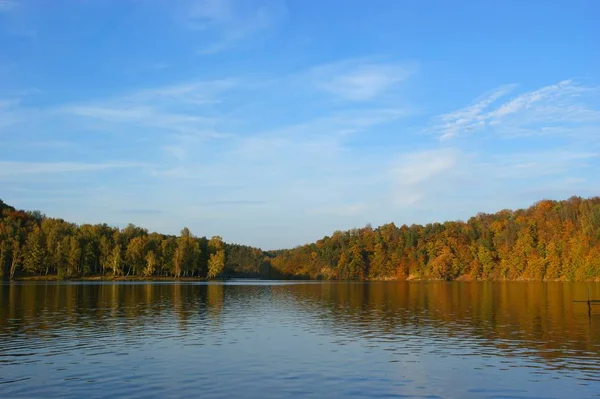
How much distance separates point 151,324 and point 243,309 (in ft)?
62.6

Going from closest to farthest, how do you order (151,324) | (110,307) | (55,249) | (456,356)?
(456,356)
(151,324)
(110,307)
(55,249)

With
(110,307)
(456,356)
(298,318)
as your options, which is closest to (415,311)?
(298,318)

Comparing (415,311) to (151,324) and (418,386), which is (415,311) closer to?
(151,324)

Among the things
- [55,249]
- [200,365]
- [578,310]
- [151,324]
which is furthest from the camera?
[55,249]

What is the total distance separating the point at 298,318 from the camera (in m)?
55.8

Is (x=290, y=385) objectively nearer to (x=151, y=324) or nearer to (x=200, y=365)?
(x=200, y=365)

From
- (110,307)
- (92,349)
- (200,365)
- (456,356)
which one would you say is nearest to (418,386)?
(456,356)

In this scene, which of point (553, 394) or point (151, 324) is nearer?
point (553, 394)

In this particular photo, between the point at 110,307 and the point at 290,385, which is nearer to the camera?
the point at 290,385

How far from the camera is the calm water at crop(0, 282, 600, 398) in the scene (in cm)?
2478

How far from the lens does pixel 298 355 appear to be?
33.7 meters

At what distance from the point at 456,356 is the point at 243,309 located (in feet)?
125

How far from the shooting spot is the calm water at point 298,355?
24.8 meters

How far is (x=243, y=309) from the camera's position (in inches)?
2628
